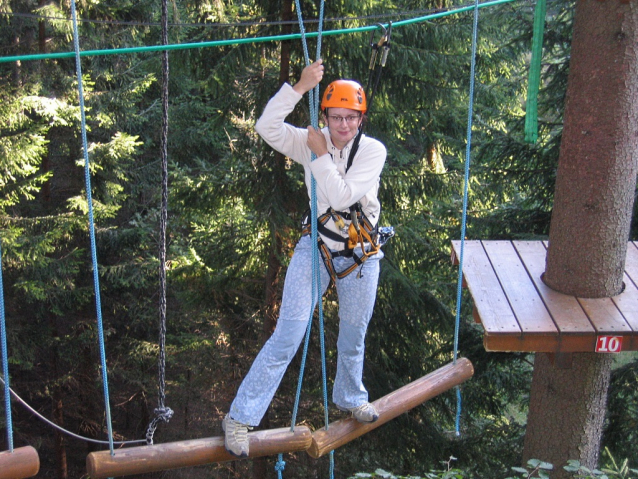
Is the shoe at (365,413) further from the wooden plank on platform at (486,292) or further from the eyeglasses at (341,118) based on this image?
the eyeglasses at (341,118)

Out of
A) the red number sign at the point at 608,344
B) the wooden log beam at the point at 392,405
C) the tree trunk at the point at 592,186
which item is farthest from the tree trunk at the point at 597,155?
the wooden log beam at the point at 392,405

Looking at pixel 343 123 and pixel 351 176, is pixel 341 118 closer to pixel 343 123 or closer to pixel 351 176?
pixel 343 123

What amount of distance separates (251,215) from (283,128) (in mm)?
5009

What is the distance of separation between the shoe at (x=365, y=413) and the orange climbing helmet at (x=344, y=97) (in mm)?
1399

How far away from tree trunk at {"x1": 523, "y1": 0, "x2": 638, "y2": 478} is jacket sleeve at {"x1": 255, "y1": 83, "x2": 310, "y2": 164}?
152 centimetres

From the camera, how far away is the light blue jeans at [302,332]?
2.88 metres

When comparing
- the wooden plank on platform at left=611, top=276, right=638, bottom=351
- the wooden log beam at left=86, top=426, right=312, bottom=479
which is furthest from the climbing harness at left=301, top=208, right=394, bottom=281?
the wooden plank on platform at left=611, top=276, right=638, bottom=351

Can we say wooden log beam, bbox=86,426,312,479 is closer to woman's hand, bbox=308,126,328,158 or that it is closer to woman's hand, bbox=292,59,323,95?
woman's hand, bbox=308,126,328,158

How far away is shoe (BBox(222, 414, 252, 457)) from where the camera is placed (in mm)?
2812

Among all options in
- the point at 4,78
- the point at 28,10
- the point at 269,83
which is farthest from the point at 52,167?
the point at 269,83

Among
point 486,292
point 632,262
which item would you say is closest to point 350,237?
point 486,292

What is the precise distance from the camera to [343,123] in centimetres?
282

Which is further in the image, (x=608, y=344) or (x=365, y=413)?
(x=365, y=413)

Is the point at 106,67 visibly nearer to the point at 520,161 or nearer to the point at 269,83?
the point at 269,83
